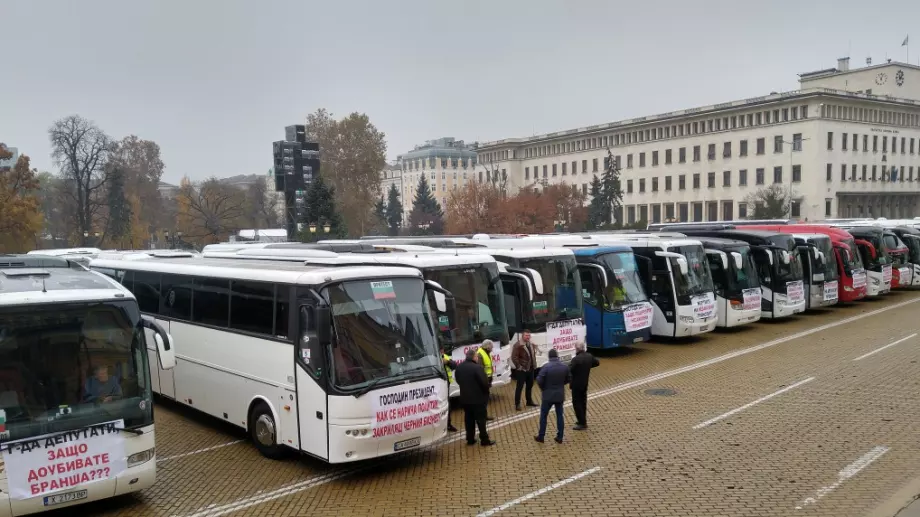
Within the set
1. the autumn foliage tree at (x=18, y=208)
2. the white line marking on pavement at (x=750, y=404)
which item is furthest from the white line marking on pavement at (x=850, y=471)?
the autumn foliage tree at (x=18, y=208)

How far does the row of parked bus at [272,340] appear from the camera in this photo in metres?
8.22

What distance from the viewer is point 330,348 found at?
9617 mm

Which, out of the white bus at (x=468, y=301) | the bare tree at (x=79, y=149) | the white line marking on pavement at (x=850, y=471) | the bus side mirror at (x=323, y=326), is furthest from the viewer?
the bare tree at (x=79, y=149)

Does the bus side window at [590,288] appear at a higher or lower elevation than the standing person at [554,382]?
higher

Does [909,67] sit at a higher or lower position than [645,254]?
higher

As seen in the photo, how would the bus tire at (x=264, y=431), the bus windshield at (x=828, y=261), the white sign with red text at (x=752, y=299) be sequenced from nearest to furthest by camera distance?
the bus tire at (x=264, y=431), the white sign with red text at (x=752, y=299), the bus windshield at (x=828, y=261)

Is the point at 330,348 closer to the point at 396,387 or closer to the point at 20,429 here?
the point at 396,387

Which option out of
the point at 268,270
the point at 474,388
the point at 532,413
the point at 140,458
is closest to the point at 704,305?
the point at 532,413

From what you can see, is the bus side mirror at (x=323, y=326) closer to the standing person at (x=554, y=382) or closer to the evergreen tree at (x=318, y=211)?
the standing person at (x=554, y=382)

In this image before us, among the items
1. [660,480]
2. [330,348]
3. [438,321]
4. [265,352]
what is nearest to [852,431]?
[660,480]

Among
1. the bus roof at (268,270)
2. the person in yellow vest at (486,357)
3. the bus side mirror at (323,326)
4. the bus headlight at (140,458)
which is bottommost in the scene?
the bus headlight at (140,458)

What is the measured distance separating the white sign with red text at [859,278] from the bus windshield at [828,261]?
4.33ft

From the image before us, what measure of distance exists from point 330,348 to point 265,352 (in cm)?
175

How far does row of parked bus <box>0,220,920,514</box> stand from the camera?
8219 millimetres
